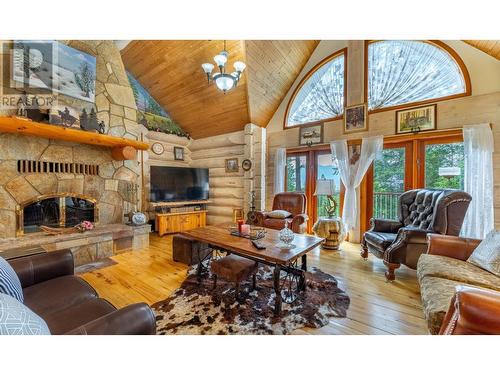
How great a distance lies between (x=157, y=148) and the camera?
524cm

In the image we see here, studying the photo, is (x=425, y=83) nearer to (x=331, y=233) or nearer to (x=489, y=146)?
(x=489, y=146)

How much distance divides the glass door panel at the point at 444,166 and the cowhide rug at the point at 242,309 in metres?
2.51

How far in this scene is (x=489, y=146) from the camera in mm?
2738

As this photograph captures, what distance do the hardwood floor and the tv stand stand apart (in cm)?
109

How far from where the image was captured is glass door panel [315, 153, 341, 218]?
422 centimetres

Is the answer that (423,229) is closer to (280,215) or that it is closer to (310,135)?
(280,215)

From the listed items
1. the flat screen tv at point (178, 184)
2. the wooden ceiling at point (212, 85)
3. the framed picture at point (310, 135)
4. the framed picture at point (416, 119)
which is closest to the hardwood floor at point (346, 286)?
the flat screen tv at point (178, 184)

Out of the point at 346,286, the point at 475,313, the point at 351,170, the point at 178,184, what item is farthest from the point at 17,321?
the point at 178,184

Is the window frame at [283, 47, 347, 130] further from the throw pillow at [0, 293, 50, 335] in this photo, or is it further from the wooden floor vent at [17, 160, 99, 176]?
the throw pillow at [0, 293, 50, 335]

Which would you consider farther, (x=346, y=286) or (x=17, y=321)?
(x=346, y=286)

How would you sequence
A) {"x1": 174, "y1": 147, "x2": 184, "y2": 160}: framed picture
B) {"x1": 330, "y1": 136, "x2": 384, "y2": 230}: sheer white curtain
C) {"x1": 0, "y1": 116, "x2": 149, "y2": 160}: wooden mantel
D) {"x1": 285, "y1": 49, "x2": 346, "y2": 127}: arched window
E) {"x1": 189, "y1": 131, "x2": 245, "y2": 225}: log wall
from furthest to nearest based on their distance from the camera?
{"x1": 174, "y1": 147, "x2": 184, "y2": 160}: framed picture
{"x1": 189, "y1": 131, "x2": 245, "y2": 225}: log wall
{"x1": 285, "y1": 49, "x2": 346, "y2": 127}: arched window
{"x1": 330, "y1": 136, "x2": 384, "y2": 230}: sheer white curtain
{"x1": 0, "y1": 116, "x2": 149, "y2": 160}: wooden mantel

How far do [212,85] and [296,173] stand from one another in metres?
2.78

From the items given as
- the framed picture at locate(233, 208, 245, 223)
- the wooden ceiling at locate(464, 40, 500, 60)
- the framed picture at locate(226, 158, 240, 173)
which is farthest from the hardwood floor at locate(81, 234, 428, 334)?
the wooden ceiling at locate(464, 40, 500, 60)

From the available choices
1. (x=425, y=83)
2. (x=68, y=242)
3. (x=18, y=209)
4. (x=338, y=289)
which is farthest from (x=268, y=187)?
(x=18, y=209)
